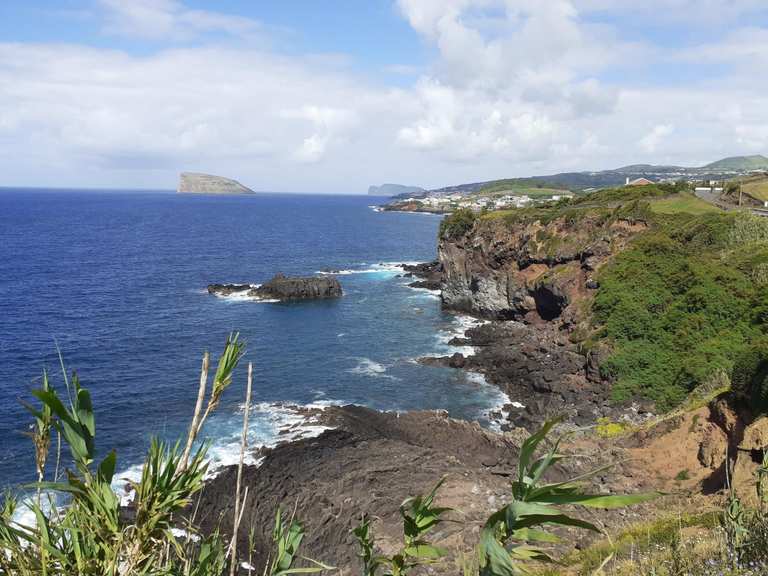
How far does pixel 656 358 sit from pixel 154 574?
137 ft

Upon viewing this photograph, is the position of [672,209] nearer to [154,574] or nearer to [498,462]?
[498,462]

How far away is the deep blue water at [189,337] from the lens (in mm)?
37000

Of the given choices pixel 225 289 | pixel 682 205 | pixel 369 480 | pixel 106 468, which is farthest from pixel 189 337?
pixel 682 205

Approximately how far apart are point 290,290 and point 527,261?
1253 inches

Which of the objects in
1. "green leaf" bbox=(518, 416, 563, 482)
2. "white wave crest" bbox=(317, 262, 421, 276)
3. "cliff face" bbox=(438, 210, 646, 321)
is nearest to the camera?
"green leaf" bbox=(518, 416, 563, 482)

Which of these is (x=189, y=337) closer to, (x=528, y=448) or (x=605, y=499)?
(x=528, y=448)

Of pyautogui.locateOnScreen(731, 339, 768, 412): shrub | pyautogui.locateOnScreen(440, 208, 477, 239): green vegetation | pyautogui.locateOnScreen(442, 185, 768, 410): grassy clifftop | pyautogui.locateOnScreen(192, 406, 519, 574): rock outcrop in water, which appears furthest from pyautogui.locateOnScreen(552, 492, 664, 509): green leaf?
pyautogui.locateOnScreen(440, 208, 477, 239): green vegetation

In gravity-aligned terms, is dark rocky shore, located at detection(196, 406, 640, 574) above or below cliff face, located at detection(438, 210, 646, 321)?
below

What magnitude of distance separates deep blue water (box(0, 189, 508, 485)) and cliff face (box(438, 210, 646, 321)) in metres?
5.25

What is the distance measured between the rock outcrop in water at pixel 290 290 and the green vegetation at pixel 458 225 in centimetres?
1711

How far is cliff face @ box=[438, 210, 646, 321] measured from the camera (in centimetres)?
5353

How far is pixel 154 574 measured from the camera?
13.1 ft

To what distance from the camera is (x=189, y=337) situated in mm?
53281

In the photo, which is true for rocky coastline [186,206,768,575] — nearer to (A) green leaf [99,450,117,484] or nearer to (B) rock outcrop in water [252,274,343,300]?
(A) green leaf [99,450,117,484]
